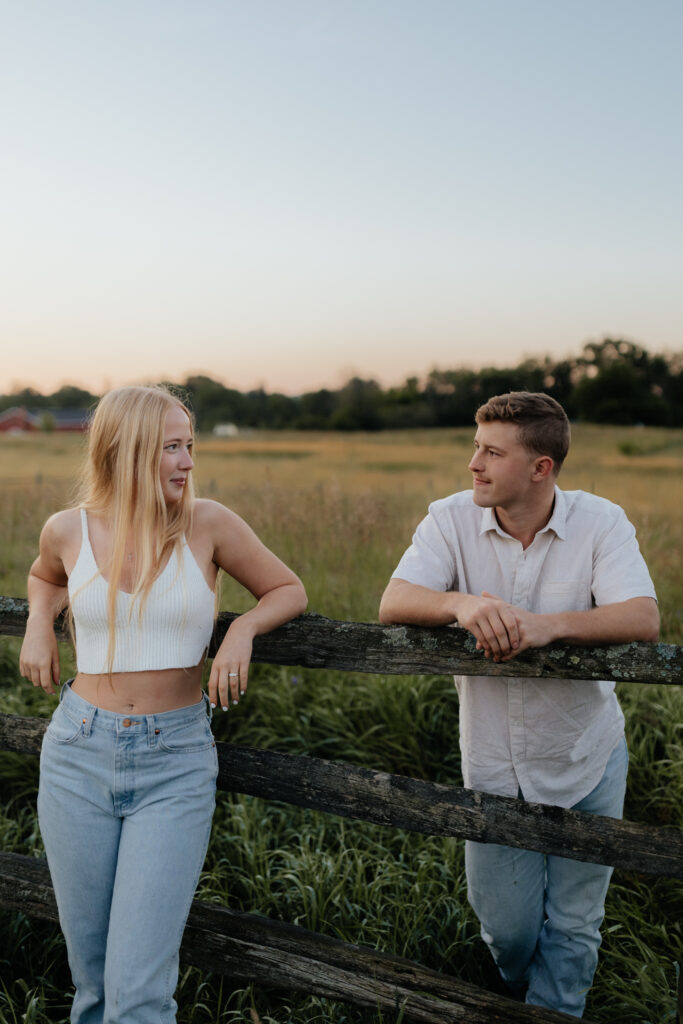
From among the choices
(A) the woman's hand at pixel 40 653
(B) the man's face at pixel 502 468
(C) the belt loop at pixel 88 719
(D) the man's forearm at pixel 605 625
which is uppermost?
→ (B) the man's face at pixel 502 468

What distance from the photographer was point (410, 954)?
130 inches

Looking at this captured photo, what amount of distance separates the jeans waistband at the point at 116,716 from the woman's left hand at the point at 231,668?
90mm

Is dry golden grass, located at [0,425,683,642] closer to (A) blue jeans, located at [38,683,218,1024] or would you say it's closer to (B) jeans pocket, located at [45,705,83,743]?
(B) jeans pocket, located at [45,705,83,743]

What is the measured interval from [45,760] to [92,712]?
0.22m

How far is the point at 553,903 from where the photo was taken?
2996 mm

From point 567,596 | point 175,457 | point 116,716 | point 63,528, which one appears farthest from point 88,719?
point 567,596

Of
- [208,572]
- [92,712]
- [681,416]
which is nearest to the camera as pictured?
[92,712]

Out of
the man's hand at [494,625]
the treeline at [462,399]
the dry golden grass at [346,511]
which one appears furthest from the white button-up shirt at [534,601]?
the treeline at [462,399]

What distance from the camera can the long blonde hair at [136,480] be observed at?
2.33 meters

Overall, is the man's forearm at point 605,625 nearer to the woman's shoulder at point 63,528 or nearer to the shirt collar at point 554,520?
the shirt collar at point 554,520

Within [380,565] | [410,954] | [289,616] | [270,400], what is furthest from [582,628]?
[270,400]

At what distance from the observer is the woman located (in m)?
2.14

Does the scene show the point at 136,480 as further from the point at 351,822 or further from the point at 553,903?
the point at 351,822

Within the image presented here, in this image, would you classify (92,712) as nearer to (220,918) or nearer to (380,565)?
(220,918)
